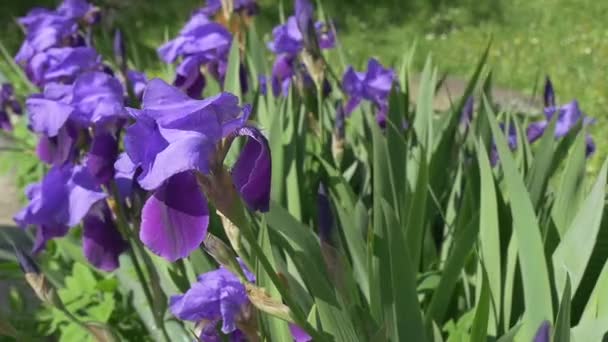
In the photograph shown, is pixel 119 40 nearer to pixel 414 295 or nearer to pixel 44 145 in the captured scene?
pixel 44 145

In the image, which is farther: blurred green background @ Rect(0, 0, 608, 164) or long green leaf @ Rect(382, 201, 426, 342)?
blurred green background @ Rect(0, 0, 608, 164)

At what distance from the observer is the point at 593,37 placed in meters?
5.21

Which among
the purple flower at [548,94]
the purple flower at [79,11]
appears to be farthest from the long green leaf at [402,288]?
the purple flower at [79,11]

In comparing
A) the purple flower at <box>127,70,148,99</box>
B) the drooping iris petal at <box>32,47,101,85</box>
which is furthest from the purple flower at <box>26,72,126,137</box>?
the purple flower at <box>127,70,148,99</box>

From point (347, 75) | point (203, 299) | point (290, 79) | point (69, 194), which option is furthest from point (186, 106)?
point (290, 79)

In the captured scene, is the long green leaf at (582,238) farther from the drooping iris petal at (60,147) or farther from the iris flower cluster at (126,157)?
the drooping iris petal at (60,147)

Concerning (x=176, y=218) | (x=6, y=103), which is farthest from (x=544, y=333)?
(x=6, y=103)

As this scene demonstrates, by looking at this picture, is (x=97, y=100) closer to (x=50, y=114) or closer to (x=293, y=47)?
(x=50, y=114)

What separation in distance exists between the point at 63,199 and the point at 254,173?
0.61 meters

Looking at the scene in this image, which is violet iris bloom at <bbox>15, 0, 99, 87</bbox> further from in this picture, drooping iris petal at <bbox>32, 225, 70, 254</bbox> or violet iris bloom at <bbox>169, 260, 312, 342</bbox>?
violet iris bloom at <bbox>169, 260, 312, 342</bbox>

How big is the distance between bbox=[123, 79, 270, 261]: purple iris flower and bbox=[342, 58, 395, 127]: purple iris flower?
3.54 feet

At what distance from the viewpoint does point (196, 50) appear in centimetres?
173

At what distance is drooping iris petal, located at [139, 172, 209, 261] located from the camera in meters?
0.77

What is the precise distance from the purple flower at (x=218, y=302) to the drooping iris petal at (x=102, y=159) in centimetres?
26
